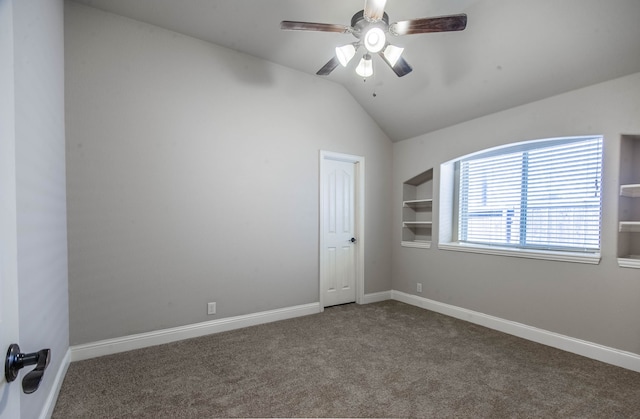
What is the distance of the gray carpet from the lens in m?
1.99

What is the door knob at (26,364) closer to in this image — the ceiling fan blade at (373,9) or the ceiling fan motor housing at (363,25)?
the ceiling fan blade at (373,9)

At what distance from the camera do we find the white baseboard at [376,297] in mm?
4469

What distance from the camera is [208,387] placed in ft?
7.31

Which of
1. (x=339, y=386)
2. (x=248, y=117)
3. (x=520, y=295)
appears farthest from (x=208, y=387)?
(x=520, y=295)

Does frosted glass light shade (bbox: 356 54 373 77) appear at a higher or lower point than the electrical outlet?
higher

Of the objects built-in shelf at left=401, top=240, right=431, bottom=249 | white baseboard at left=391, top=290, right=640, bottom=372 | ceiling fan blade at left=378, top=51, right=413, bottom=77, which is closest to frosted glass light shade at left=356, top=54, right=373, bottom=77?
ceiling fan blade at left=378, top=51, right=413, bottom=77

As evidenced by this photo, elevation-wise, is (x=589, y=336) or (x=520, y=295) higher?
(x=520, y=295)

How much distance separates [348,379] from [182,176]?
2467mm

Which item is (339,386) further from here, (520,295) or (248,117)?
(248,117)

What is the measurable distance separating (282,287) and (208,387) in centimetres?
159

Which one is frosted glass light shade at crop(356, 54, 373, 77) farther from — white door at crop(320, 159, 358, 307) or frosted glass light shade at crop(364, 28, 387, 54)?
white door at crop(320, 159, 358, 307)

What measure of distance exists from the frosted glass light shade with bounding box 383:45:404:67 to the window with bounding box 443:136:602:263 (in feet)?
6.30

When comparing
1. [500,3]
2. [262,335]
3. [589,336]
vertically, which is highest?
[500,3]

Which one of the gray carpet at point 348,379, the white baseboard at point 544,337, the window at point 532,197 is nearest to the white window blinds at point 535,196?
the window at point 532,197
